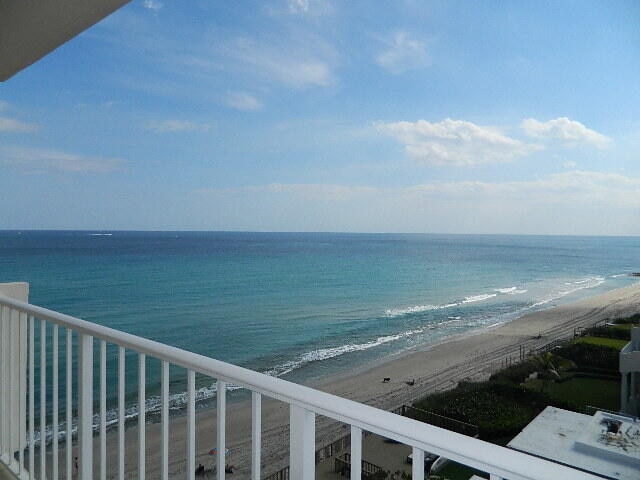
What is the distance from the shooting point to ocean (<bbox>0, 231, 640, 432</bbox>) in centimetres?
1196

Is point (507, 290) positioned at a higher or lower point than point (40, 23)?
lower

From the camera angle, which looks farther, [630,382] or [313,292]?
[313,292]

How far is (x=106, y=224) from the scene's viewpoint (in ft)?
100

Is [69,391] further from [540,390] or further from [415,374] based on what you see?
[415,374]

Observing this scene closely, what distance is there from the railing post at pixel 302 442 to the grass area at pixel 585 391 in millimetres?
5658

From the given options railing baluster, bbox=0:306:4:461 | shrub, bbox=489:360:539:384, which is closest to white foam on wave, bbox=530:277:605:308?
shrub, bbox=489:360:539:384

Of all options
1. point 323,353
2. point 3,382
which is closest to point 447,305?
point 323,353

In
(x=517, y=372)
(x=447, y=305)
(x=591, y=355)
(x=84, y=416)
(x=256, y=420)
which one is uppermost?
(x=256, y=420)

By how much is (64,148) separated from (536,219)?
27.5m

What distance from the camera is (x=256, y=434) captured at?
817 millimetres

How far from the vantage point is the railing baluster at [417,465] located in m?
0.60

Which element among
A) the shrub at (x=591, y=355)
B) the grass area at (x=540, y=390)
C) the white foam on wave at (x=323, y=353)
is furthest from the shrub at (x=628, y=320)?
the white foam on wave at (x=323, y=353)

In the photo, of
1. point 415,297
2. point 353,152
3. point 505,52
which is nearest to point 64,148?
point 353,152

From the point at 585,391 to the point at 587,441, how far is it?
81.7 inches
